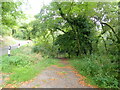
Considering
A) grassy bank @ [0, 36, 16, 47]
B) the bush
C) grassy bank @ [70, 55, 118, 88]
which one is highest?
grassy bank @ [0, 36, 16, 47]

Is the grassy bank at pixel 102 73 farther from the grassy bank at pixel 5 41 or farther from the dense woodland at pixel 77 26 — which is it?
the grassy bank at pixel 5 41

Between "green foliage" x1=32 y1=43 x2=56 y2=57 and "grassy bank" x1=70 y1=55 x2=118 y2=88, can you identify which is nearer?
"grassy bank" x1=70 y1=55 x2=118 y2=88

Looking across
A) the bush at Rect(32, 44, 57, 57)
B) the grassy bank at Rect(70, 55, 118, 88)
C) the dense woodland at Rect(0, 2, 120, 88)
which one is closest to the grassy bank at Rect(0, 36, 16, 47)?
the dense woodland at Rect(0, 2, 120, 88)

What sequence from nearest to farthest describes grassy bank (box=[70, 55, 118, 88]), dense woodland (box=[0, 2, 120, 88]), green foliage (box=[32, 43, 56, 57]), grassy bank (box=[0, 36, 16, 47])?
grassy bank (box=[70, 55, 118, 88]), dense woodland (box=[0, 2, 120, 88]), green foliage (box=[32, 43, 56, 57]), grassy bank (box=[0, 36, 16, 47])

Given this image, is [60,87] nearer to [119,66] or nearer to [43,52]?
[119,66]

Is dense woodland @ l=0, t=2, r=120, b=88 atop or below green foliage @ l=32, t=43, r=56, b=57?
atop

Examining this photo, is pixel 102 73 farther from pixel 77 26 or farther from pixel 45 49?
pixel 45 49

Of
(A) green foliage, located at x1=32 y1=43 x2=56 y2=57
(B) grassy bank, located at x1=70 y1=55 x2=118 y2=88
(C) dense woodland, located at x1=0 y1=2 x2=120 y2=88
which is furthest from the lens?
(A) green foliage, located at x1=32 y1=43 x2=56 y2=57

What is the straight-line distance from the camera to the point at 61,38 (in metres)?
13.1

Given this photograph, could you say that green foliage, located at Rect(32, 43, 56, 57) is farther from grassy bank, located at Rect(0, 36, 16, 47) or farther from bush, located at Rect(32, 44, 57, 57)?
grassy bank, located at Rect(0, 36, 16, 47)

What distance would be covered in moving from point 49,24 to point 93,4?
5718 mm

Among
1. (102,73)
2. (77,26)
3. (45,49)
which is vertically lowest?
(102,73)

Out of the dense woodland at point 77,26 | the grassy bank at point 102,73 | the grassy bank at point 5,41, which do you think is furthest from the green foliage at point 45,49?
the grassy bank at point 102,73

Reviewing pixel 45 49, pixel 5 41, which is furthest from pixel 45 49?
pixel 5 41
